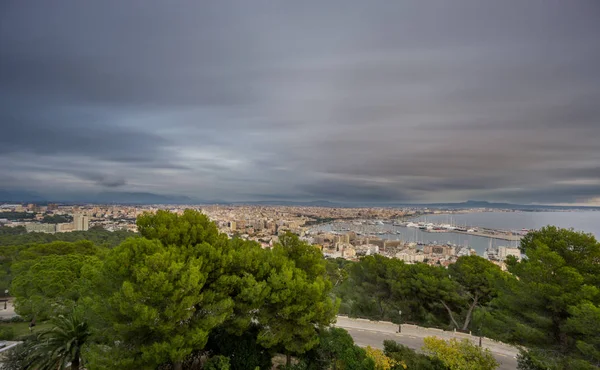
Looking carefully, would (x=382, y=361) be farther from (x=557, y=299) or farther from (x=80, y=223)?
(x=80, y=223)

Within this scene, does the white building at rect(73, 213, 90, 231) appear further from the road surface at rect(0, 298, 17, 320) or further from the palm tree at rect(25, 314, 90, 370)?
the palm tree at rect(25, 314, 90, 370)

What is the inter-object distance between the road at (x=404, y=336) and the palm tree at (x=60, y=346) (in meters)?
10.8

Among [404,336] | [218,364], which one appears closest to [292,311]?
[218,364]

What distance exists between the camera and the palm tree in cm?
832

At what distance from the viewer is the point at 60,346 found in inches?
334

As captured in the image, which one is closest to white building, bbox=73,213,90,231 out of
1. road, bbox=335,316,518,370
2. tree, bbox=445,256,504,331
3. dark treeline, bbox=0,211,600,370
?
dark treeline, bbox=0,211,600,370

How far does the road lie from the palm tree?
10849 mm

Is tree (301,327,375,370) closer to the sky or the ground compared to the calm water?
closer to the sky

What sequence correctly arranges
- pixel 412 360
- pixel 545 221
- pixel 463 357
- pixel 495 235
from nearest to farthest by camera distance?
pixel 463 357, pixel 412 360, pixel 495 235, pixel 545 221

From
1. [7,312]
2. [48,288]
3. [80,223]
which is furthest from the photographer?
[80,223]

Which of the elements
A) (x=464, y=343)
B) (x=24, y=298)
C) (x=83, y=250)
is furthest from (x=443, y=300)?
(x=83, y=250)

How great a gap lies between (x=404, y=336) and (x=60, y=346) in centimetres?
1406

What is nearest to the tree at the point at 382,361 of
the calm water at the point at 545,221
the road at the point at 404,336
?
the road at the point at 404,336

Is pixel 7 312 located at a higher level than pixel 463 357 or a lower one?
lower
